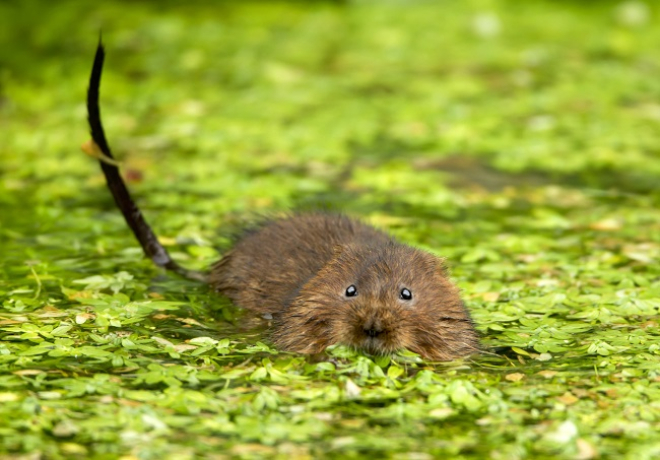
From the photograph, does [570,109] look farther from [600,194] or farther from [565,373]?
[565,373]

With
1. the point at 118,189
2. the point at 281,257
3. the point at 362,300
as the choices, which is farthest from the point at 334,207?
the point at 362,300

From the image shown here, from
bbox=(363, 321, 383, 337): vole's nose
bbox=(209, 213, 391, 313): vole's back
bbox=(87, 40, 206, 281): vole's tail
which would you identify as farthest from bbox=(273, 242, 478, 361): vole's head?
bbox=(87, 40, 206, 281): vole's tail

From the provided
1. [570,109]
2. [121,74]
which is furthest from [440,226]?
[121,74]

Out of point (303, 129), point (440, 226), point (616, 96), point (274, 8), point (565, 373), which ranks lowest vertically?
point (565, 373)

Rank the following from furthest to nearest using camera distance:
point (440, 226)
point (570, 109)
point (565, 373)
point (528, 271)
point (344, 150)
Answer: point (570, 109)
point (344, 150)
point (440, 226)
point (528, 271)
point (565, 373)

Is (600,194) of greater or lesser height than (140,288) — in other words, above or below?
above

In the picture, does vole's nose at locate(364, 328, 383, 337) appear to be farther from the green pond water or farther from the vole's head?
the green pond water

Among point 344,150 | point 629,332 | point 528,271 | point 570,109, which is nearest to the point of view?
point 629,332

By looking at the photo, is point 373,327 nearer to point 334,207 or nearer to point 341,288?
point 341,288
